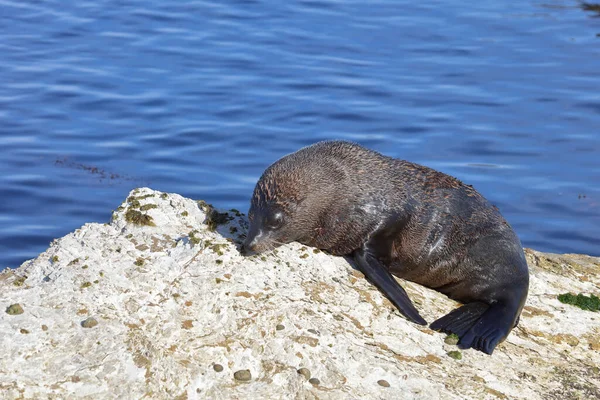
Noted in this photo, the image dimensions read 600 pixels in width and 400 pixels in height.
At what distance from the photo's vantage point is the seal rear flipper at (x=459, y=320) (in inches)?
266

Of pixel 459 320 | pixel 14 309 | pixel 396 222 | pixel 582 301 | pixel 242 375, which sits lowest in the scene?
pixel 582 301

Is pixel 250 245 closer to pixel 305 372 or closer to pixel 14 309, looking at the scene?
pixel 305 372

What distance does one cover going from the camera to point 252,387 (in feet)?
18.8

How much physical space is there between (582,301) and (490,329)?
1.22 meters

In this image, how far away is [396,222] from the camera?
760 centimetres

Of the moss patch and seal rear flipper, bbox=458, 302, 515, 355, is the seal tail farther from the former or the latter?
the moss patch

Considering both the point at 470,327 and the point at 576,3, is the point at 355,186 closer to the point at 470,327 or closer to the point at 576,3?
the point at 470,327

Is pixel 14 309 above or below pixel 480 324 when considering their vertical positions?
above

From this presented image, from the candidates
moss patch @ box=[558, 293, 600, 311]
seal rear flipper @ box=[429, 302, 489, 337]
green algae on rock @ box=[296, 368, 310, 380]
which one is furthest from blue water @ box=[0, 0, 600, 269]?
green algae on rock @ box=[296, 368, 310, 380]

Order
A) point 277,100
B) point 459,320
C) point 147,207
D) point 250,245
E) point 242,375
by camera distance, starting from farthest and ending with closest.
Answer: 1. point 277,100
2. point 147,207
3. point 459,320
4. point 250,245
5. point 242,375

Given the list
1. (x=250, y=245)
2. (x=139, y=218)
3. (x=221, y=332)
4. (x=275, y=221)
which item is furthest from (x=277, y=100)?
(x=221, y=332)

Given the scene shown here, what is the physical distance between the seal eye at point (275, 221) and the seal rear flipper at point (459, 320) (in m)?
1.35

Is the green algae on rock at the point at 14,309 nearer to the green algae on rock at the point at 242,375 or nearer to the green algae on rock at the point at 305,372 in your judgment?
the green algae on rock at the point at 242,375

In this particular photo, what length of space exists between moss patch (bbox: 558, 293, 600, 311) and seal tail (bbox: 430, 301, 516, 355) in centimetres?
67
